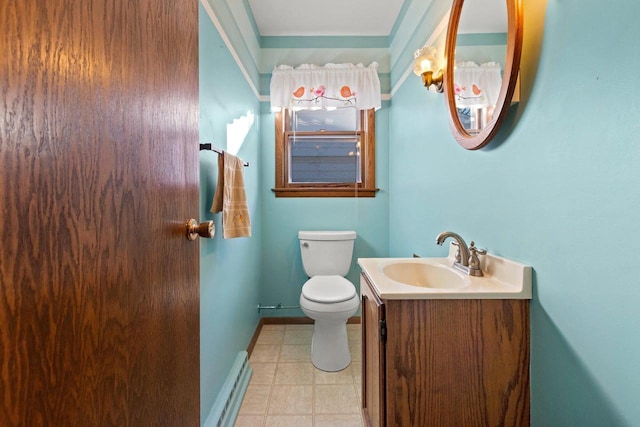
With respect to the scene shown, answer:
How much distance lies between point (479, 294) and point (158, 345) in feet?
2.82

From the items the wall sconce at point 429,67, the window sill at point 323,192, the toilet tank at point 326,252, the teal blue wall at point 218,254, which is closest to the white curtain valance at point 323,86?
the teal blue wall at point 218,254

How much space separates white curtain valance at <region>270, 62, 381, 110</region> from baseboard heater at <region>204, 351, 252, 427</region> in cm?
185

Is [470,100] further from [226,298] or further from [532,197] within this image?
[226,298]

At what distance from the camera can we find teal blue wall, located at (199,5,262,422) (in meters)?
1.19

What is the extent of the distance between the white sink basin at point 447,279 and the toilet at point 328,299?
586 millimetres

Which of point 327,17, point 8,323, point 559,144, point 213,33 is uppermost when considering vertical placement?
point 327,17

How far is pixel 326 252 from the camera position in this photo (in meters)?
2.21

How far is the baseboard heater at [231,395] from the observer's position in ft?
4.09

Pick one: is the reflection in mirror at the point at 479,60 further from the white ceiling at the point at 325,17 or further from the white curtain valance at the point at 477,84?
the white ceiling at the point at 325,17

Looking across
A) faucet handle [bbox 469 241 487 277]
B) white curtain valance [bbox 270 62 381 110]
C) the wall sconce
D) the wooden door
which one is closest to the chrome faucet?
faucet handle [bbox 469 241 487 277]

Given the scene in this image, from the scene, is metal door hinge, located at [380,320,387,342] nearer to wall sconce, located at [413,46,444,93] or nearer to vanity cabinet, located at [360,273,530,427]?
vanity cabinet, located at [360,273,530,427]

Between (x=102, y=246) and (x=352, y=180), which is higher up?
(x=352, y=180)

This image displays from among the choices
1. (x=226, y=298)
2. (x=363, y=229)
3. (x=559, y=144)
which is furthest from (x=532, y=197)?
(x=363, y=229)

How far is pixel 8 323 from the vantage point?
1.00ft
